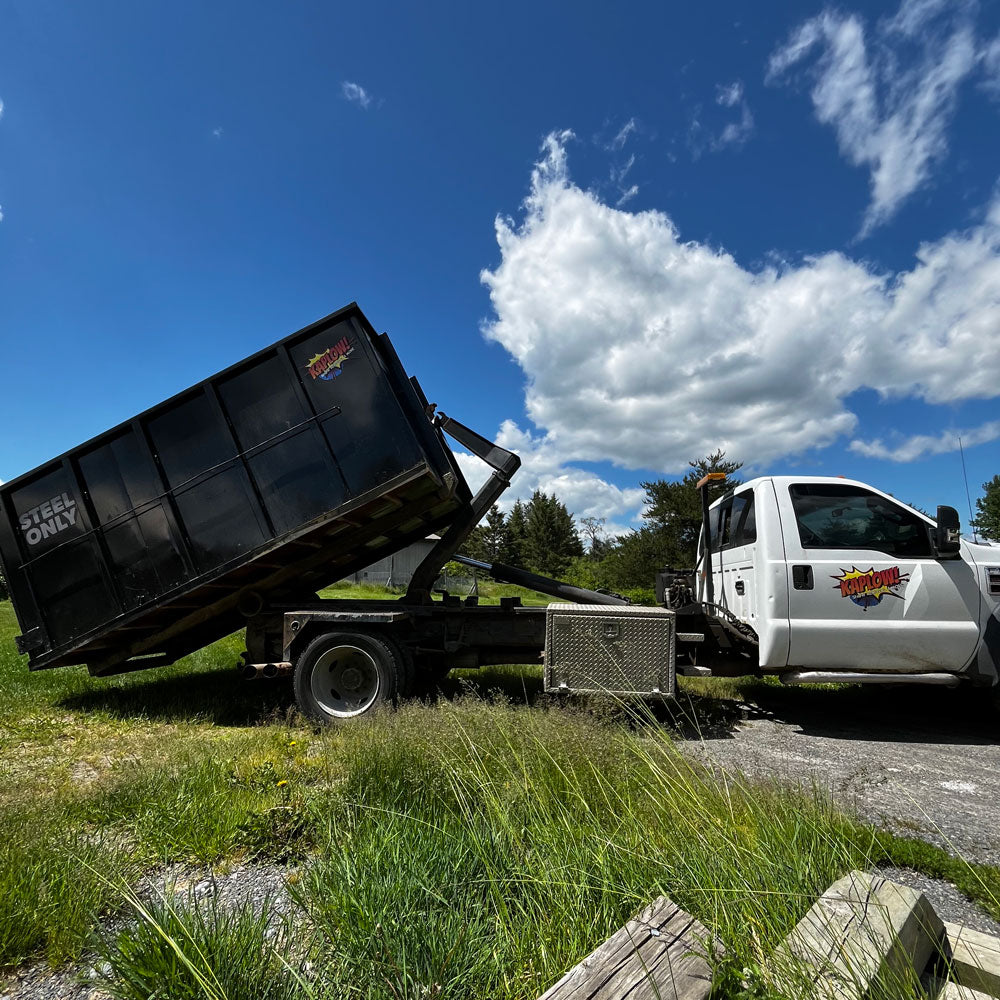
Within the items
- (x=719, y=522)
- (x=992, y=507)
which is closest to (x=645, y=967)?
(x=719, y=522)

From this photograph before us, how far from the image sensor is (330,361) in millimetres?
5098

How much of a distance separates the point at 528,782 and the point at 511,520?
151 ft

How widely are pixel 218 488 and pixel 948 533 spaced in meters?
6.22

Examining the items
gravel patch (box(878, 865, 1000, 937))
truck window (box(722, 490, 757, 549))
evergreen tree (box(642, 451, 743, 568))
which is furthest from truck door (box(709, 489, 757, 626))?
evergreen tree (box(642, 451, 743, 568))

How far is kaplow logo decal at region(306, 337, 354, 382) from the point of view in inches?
200

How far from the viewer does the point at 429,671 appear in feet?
20.0

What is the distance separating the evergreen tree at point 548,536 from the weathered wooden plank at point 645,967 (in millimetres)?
40900

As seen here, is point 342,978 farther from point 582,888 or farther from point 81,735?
point 81,735

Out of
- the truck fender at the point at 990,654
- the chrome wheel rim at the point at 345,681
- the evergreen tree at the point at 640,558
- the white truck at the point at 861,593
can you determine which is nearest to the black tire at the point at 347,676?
the chrome wheel rim at the point at 345,681

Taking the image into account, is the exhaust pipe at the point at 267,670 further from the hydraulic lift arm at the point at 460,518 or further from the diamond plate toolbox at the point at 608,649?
the diamond plate toolbox at the point at 608,649

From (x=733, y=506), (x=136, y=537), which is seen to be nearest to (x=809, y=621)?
(x=733, y=506)

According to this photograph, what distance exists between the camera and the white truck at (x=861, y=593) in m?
4.84

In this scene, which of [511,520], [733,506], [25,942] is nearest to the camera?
[25,942]

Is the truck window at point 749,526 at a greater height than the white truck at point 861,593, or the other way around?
the truck window at point 749,526
